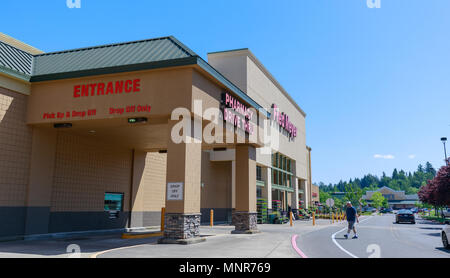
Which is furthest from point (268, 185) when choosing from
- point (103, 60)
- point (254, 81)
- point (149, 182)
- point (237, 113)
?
point (103, 60)

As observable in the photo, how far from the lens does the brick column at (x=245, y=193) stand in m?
21.9

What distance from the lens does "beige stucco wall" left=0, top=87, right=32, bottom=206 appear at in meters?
16.4

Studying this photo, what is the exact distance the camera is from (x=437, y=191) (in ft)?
137

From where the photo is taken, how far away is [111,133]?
20906 millimetres

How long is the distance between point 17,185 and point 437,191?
41.6 meters

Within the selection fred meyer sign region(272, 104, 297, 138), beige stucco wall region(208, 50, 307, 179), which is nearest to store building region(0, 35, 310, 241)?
beige stucco wall region(208, 50, 307, 179)

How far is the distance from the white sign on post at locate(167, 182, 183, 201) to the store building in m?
0.04

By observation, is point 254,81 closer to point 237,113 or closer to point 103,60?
point 237,113

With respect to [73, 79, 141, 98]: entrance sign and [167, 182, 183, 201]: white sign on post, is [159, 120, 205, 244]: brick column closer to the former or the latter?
[167, 182, 183, 201]: white sign on post

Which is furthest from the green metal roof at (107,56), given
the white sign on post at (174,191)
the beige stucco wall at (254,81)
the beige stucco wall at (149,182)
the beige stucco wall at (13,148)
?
the beige stucco wall at (254,81)

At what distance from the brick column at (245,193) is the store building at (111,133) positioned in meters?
0.06

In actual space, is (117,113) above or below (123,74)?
below
